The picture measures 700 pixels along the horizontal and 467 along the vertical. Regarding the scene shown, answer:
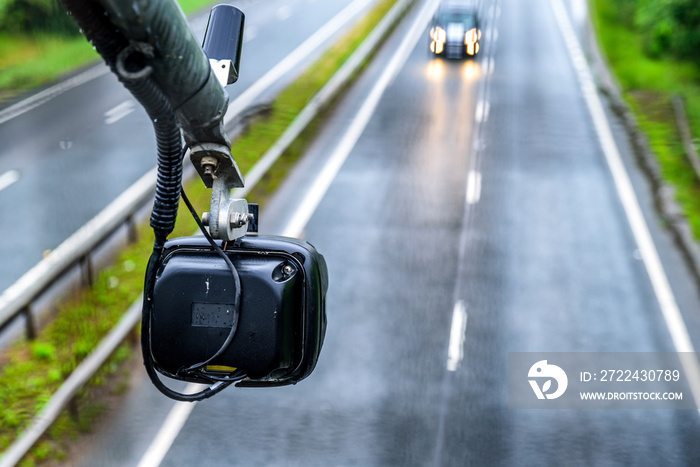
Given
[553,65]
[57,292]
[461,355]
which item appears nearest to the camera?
[461,355]

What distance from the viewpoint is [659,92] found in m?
28.1

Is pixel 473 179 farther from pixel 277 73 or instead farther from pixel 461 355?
pixel 277 73

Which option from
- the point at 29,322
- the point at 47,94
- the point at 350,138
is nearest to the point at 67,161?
the point at 47,94

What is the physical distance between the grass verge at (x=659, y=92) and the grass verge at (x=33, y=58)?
1263 cm

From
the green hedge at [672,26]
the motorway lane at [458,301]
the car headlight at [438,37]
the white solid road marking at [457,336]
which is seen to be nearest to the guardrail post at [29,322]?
the motorway lane at [458,301]

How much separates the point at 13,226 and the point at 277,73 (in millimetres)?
→ 14824

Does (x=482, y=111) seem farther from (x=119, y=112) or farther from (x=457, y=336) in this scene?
(x=457, y=336)

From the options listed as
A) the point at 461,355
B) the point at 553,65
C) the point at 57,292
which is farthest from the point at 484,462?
the point at 553,65

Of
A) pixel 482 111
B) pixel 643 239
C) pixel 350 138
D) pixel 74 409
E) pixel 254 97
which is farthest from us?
pixel 254 97

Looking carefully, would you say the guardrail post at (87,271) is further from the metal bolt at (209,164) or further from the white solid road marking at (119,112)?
the metal bolt at (209,164)

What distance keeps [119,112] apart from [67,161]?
383cm

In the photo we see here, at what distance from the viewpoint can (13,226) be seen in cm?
1589

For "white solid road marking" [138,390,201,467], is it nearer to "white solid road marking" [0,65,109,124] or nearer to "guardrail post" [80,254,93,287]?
"guardrail post" [80,254,93,287]

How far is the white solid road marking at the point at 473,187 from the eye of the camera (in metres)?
18.0
